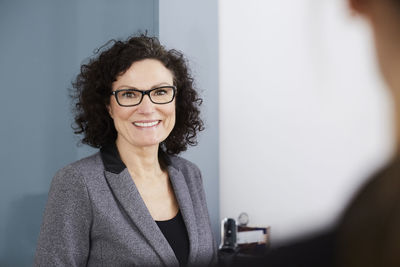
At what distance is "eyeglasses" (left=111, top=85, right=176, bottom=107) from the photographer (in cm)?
97

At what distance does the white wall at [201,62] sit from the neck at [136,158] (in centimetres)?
41

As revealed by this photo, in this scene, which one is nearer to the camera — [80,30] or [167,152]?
[167,152]

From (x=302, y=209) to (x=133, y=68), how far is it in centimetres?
89

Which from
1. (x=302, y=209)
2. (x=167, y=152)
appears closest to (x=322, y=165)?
(x=302, y=209)

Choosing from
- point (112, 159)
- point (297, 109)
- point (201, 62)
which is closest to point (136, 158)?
point (112, 159)

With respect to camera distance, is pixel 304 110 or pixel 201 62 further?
pixel 201 62

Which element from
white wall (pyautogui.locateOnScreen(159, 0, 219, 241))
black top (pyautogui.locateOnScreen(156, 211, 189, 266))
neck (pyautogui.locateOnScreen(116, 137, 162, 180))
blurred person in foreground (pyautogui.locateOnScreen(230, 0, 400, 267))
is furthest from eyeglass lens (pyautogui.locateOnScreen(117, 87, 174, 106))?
blurred person in foreground (pyautogui.locateOnScreen(230, 0, 400, 267))

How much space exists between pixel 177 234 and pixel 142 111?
0.28 meters

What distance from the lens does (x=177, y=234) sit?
992 mm

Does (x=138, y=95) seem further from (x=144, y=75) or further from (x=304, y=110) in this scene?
(x=304, y=110)

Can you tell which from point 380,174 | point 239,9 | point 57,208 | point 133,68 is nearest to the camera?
point 380,174

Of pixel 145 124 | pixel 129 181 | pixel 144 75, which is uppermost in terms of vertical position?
pixel 144 75

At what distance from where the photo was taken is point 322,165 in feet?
0.64

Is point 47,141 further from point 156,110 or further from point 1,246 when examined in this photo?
point 156,110
